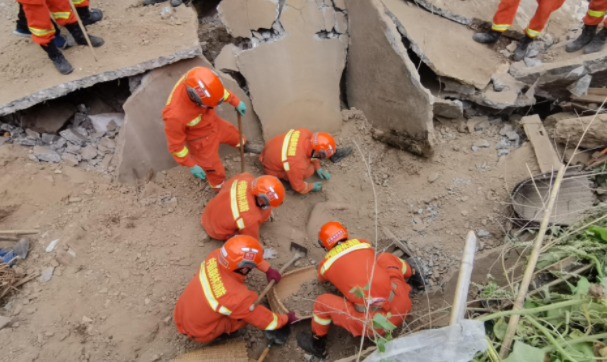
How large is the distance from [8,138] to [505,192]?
5098 millimetres

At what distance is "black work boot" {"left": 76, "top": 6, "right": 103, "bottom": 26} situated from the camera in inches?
163

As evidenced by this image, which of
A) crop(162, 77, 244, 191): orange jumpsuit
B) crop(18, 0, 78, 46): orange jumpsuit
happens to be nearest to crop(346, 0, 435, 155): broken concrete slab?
crop(162, 77, 244, 191): orange jumpsuit

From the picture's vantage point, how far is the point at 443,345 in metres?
1.60

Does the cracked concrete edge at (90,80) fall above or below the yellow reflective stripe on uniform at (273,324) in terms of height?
above

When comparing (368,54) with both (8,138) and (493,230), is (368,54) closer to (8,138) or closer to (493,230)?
(493,230)

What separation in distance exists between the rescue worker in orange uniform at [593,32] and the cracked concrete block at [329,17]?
272cm

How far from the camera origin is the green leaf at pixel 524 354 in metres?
1.54

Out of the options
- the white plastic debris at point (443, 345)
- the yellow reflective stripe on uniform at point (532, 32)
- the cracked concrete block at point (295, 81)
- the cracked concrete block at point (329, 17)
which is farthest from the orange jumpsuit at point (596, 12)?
the white plastic debris at point (443, 345)

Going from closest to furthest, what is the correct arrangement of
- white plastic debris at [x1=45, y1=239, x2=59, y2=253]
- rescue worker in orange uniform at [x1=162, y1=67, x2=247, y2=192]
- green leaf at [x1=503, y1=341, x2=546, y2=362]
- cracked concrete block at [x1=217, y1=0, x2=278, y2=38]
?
green leaf at [x1=503, y1=341, x2=546, y2=362] → white plastic debris at [x1=45, y1=239, x2=59, y2=253] → rescue worker in orange uniform at [x1=162, y1=67, x2=247, y2=192] → cracked concrete block at [x1=217, y1=0, x2=278, y2=38]

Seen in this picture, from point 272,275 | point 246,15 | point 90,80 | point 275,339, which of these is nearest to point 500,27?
point 246,15

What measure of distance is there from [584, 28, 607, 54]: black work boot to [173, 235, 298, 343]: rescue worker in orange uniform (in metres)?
4.05

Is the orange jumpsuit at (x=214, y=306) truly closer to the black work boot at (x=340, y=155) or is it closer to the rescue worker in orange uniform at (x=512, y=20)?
the black work boot at (x=340, y=155)

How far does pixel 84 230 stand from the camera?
3484mm

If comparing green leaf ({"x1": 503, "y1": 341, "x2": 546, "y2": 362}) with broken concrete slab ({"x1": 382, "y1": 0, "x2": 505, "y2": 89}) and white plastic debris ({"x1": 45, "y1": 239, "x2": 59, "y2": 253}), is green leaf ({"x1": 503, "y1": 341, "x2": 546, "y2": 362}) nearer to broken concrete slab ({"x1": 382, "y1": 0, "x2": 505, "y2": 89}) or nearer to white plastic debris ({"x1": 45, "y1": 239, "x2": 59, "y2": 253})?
broken concrete slab ({"x1": 382, "y1": 0, "x2": 505, "y2": 89})
